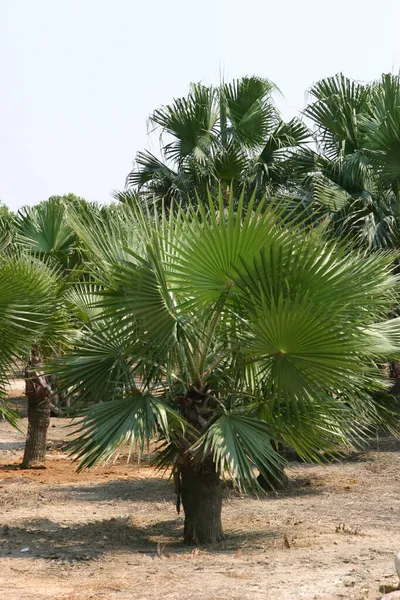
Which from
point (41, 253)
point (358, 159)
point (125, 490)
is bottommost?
point (125, 490)

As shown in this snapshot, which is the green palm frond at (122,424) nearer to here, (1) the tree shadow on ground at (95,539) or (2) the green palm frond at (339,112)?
(1) the tree shadow on ground at (95,539)

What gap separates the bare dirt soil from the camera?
5.68 meters

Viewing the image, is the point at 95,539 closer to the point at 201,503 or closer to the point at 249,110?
the point at 201,503

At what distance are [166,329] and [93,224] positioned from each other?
136 cm

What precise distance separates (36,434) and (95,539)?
18.0 feet

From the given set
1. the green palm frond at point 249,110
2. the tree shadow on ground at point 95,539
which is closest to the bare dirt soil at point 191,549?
the tree shadow on ground at point 95,539

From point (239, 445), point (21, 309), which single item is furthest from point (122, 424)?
point (21, 309)

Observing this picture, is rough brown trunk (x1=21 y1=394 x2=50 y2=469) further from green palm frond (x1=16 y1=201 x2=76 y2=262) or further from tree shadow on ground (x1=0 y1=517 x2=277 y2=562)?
tree shadow on ground (x1=0 y1=517 x2=277 y2=562)

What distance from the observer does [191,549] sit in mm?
7102

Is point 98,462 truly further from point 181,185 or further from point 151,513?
point 181,185

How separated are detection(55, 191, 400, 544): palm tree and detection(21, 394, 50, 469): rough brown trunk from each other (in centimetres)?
577

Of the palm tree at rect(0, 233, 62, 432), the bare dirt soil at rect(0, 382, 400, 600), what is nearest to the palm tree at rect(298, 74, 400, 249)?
the bare dirt soil at rect(0, 382, 400, 600)

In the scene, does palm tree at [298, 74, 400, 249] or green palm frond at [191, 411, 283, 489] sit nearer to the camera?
green palm frond at [191, 411, 283, 489]

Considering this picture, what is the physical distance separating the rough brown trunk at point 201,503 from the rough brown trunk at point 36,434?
5.88 m
